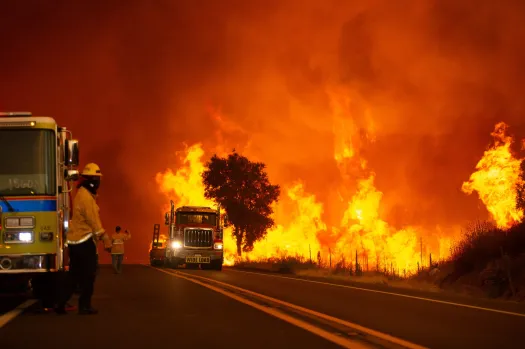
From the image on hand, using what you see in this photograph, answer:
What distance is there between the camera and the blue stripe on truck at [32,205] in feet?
43.8

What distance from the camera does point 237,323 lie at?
1204cm

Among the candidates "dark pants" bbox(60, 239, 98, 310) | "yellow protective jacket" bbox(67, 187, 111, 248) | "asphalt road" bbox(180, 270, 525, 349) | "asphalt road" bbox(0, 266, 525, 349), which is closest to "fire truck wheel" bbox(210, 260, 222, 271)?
"asphalt road" bbox(180, 270, 525, 349)

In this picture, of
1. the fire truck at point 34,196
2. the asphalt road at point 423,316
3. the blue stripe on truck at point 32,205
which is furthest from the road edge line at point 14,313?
the asphalt road at point 423,316

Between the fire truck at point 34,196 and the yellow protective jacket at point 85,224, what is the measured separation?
684 mm

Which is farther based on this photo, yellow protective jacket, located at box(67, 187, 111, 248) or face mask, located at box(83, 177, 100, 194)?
face mask, located at box(83, 177, 100, 194)

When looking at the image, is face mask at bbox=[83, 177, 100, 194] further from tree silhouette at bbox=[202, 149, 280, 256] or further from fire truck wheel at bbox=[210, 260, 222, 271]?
tree silhouette at bbox=[202, 149, 280, 256]

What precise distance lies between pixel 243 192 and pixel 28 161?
159 feet

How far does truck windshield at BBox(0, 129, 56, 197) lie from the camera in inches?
539

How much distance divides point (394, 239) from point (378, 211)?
9770mm

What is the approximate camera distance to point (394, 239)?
63000 millimetres

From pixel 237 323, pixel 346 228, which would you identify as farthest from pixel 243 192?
pixel 237 323

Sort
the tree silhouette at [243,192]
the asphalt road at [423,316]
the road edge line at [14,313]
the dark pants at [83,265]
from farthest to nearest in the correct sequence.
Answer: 1. the tree silhouette at [243,192]
2. the dark pants at [83,265]
3. the road edge line at [14,313]
4. the asphalt road at [423,316]

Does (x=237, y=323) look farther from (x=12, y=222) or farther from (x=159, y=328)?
(x=12, y=222)

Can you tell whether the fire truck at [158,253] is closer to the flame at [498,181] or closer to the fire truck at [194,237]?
the fire truck at [194,237]
